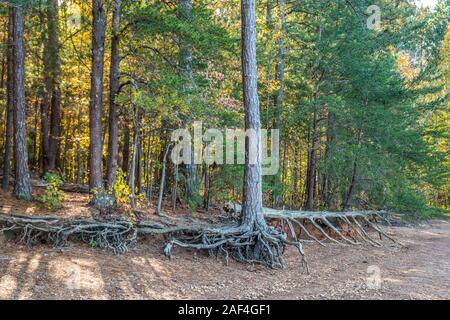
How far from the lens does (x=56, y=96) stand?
14.6 meters

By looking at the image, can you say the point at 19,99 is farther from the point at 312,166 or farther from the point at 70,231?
the point at 312,166

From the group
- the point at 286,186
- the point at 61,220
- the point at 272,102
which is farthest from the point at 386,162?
the point at 61,220

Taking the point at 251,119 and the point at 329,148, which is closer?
the point at 251,119

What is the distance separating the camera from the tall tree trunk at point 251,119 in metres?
8.16

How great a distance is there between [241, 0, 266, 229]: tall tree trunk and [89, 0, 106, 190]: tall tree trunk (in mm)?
3862

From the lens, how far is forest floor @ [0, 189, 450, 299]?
5395 mm

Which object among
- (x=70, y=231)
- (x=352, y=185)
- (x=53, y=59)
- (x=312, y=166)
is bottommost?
(x=70, y=231)

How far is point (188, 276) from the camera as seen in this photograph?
6605mm

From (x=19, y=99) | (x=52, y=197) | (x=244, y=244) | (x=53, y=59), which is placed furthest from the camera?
(x=53, y=59)

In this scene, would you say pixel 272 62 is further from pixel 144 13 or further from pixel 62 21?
pixel 62 21

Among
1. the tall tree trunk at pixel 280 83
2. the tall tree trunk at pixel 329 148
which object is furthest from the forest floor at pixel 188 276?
the tall tree trunk at pixel 329 148

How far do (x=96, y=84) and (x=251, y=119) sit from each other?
14.0 ft

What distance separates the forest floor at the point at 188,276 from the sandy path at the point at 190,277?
0.01m

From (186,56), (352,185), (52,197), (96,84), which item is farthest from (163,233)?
(352,185)
